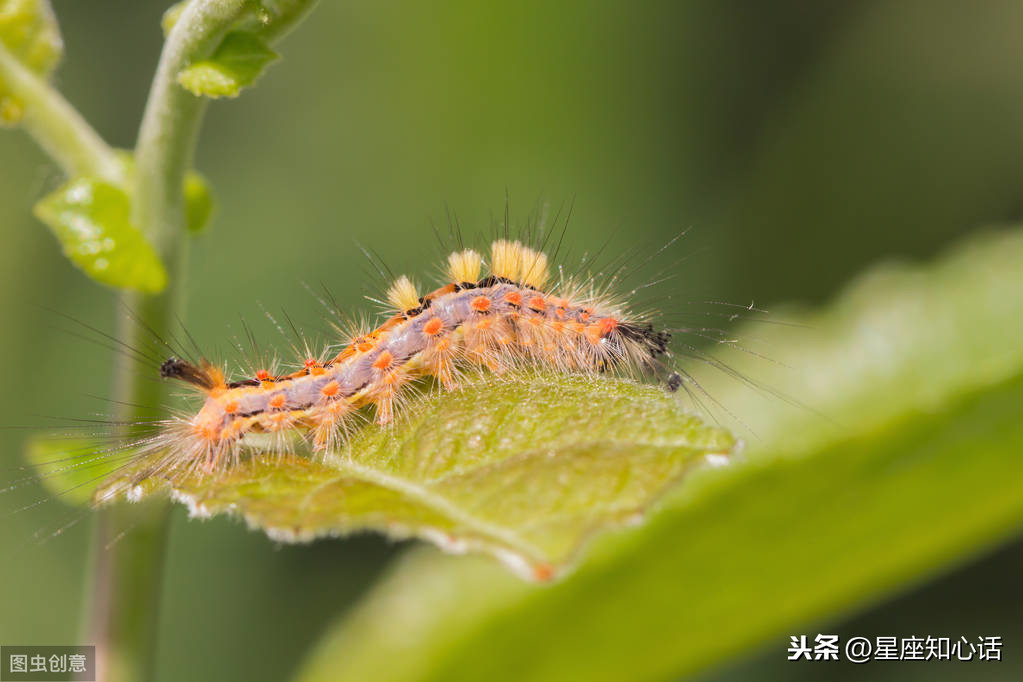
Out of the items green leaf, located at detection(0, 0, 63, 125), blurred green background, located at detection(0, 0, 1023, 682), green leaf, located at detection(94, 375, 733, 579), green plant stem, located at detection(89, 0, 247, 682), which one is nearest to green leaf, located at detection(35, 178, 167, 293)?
green plant stem, located at detection(89, 0, 247, 682)

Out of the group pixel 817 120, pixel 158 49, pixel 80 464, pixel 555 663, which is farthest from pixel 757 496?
pixel 158 49

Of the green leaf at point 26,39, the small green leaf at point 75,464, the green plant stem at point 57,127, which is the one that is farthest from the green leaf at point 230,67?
the small green leaf at point 75,464

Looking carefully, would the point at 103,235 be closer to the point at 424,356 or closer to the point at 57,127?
the point at 57,127

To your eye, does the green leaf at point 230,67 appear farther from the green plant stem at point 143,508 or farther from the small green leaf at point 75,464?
the small green leaf at point 75,464

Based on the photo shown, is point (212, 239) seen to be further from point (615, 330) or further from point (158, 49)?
point (615, 330)

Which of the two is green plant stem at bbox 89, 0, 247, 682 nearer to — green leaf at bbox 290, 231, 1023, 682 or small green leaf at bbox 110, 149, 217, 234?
small green leaf at bbox 110, 149, 217, 234

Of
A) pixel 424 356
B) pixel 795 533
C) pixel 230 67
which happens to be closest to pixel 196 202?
pixel 230 67

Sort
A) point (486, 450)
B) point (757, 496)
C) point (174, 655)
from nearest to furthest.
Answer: point (486, 450) → point (757, 496) → point (174, 655)
